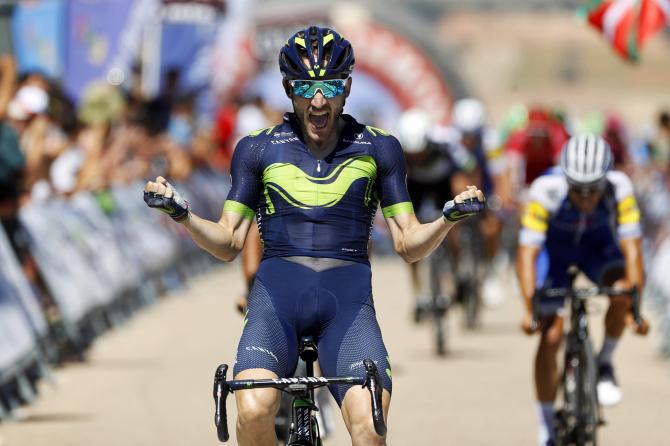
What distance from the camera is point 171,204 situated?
6.45 metres

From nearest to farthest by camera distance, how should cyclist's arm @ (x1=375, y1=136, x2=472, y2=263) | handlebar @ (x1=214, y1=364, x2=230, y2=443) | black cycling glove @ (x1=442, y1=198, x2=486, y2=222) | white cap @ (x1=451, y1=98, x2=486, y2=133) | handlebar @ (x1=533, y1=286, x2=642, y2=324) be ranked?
handlebar @ (x1=214, y1=364, x2=230, y2=443), black cycling glove @ (x1=442, y1=198, x2=486, y2=222), cyclist's arm @ (x1=375, y1=136, x2=472, y2=263), handlebar @ (x1=533, y1=286, x2=642, y2=324), white cap @ (x1=451, y1=98, x2=486, y2=133)

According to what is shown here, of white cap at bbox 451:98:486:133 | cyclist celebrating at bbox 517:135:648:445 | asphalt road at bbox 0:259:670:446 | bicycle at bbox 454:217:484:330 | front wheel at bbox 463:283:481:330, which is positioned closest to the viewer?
cyclist celebrating at bbox 517:135:648:445

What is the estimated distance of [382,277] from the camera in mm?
23781

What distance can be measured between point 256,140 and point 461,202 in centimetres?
101

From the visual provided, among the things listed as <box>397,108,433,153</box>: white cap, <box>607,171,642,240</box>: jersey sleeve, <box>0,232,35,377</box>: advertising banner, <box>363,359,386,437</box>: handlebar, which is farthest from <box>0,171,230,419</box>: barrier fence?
<box>363,359,386,437</box>: handlebar

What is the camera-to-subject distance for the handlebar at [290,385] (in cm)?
617

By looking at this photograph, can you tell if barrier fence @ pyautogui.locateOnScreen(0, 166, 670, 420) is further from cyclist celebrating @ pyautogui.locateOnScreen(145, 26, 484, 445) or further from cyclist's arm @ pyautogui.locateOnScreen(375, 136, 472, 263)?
cyclist's arm @ pyautogui.locateOnScreen(375, 136, 472, 263)

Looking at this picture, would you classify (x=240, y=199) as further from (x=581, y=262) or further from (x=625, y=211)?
(x=581, y=262)

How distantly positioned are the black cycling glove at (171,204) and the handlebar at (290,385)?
0.62 m

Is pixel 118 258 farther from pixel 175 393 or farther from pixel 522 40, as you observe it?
pixel 522 40

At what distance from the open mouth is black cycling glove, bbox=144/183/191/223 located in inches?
25.7

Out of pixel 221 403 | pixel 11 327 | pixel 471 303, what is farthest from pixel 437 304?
pixel 221 403

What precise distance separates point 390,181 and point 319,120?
0.38 m

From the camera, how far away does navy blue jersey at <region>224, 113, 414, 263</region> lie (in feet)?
22.6
